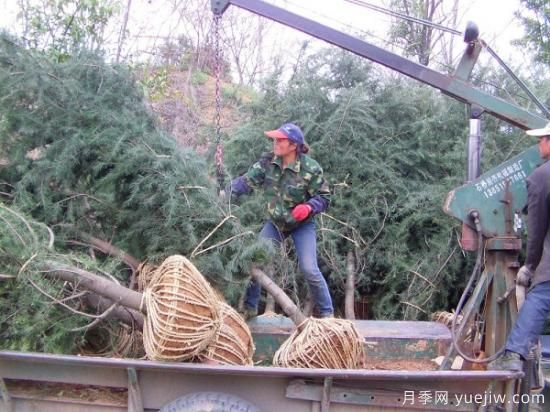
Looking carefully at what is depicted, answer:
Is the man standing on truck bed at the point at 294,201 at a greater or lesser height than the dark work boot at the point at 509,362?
greater

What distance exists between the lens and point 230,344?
132 inches

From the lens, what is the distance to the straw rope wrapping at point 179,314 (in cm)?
294

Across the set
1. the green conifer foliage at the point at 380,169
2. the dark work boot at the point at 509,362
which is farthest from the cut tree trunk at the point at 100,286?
the green conifer foliage at the point at 380,169

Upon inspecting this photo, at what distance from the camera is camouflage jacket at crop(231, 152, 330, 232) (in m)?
4.44

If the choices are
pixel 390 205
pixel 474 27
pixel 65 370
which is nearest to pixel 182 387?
pixel 65 370

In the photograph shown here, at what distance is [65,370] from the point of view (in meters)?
3.10

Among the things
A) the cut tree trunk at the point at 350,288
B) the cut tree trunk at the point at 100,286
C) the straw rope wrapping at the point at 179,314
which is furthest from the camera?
the cut tree trunk at the point at 350,288

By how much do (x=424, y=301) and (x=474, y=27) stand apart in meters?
2.93

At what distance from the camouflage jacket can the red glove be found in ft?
0.20

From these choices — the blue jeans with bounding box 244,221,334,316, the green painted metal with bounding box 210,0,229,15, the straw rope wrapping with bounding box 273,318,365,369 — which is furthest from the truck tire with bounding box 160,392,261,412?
the green painted metal with bounding box 210,0,229,15

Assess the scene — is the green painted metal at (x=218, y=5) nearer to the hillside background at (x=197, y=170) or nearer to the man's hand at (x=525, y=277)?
the hillside background at (x=197, y=170)

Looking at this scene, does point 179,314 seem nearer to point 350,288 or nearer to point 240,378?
point 240,378

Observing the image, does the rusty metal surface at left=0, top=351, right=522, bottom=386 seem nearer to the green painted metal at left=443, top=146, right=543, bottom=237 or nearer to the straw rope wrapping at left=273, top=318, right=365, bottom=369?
the straw rope wrapping at left=273, top=318, right=365, bottom=369

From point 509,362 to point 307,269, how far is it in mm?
1624
